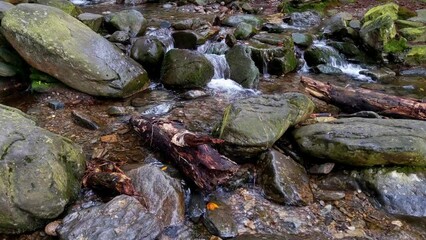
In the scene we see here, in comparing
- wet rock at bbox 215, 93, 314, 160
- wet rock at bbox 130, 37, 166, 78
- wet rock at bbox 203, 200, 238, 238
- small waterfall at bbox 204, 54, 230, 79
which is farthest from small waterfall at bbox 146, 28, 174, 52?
wet rock at bbox 203, 200, 238, 238

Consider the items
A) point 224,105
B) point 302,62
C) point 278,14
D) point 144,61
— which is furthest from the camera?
point 278,14

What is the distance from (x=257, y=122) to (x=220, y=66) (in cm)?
352

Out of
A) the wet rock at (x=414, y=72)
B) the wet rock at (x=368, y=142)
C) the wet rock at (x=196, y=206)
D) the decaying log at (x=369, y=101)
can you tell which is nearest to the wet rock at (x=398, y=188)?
the wet rock at (x=368, y=142)

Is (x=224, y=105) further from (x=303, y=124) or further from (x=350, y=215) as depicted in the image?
(x=350, y=215)

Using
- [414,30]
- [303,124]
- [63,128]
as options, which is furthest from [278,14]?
[63,128]

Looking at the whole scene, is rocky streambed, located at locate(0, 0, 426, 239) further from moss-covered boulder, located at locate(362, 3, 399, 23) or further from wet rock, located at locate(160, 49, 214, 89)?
moss-covered boulder, located at locate(362, 3, 399, 23)

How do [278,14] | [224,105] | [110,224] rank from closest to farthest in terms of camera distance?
[110,224] < [224,105] < [278,14]

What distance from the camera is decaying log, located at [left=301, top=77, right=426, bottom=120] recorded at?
5527mm

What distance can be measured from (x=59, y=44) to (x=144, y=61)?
177cm

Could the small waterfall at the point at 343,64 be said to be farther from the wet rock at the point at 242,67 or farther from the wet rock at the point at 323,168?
the wet rock at the point at 323,168

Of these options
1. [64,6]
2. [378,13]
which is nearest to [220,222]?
[64,6]

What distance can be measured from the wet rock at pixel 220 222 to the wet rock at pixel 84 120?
2.64m

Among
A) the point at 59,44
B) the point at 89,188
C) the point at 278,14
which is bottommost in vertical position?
the point at 278,14

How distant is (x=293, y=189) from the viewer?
4258mm
